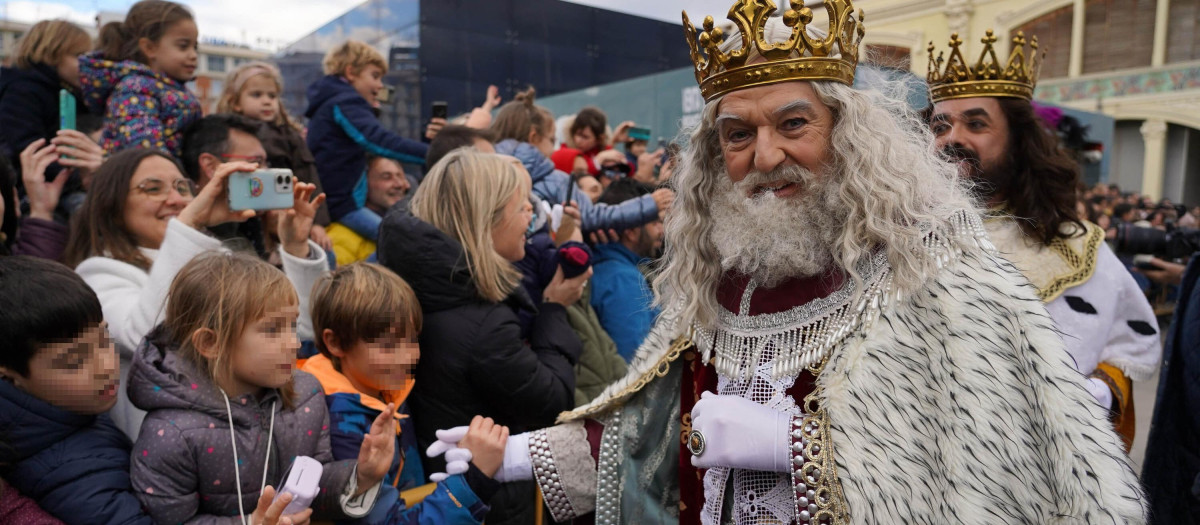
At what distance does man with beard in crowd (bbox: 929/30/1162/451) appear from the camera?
269 centimetres

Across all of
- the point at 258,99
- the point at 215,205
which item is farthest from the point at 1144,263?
the point at 258,99

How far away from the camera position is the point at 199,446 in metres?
1.80

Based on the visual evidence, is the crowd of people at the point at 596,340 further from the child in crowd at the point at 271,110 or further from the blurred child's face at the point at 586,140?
the blurred child's face at the point at 586,140

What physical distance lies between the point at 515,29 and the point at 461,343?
10631 millimetres

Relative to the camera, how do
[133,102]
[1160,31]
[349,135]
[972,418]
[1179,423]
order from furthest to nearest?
[1160,31], [349,135], [133,102], [1179,423], [972,418]

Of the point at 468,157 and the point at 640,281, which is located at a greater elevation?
the point at 468,157

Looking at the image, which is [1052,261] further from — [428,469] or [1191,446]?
[428,469]

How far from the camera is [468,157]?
9.27 feet

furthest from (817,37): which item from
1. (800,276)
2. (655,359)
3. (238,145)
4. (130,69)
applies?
(130,69)

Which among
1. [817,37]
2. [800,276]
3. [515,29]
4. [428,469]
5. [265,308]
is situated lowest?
[428,469]

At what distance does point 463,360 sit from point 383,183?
92.5 inches

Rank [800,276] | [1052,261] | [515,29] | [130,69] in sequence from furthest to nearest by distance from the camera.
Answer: [515,29] < [130,69] < [1052,261] < [800,276]

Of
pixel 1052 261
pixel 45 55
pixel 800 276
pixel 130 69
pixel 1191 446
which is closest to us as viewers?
pixel 800 276

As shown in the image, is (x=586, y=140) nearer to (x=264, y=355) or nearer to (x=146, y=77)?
(x=146, y=77)
